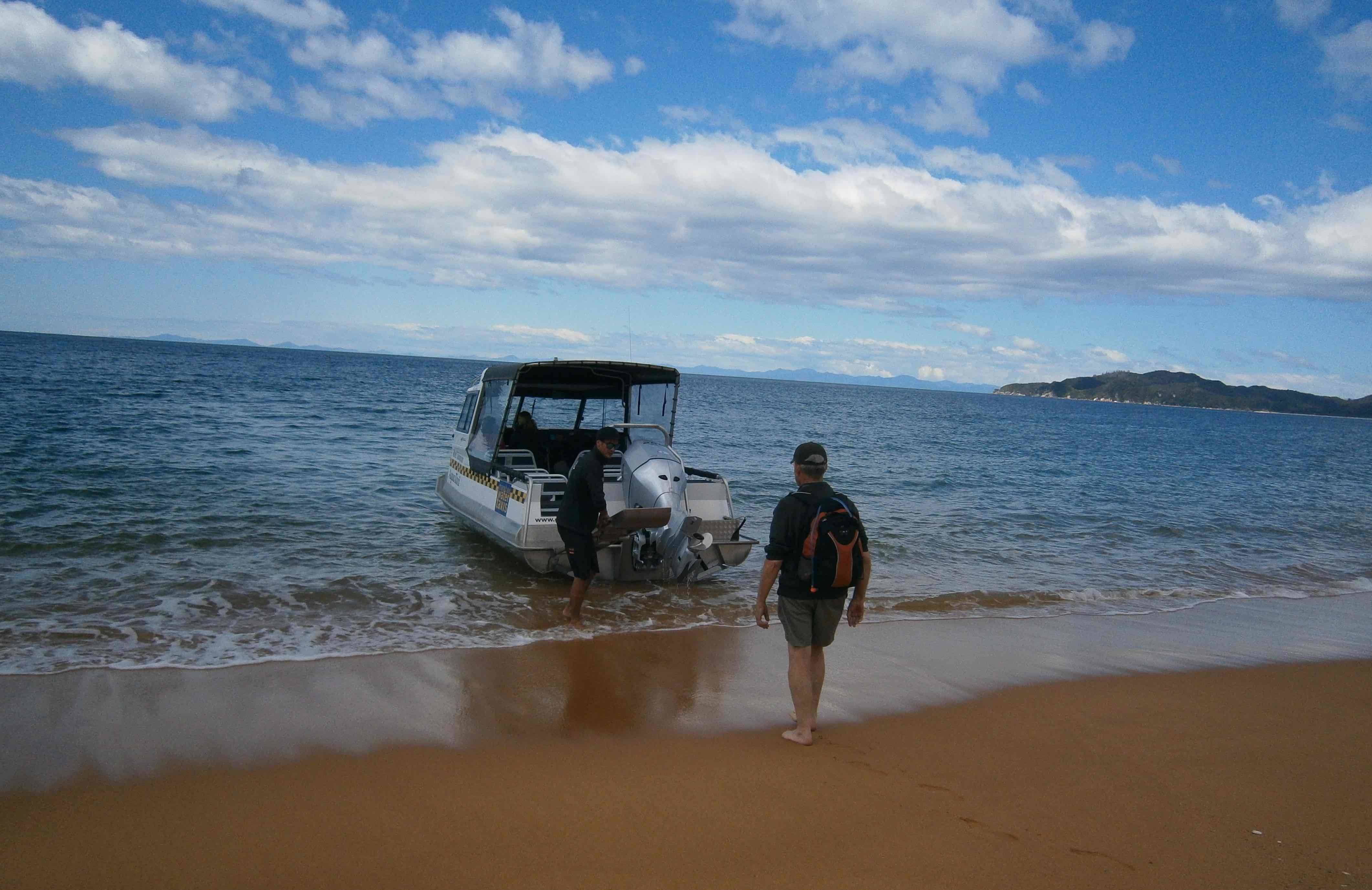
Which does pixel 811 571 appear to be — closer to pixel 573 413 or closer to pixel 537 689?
pixel 537 689

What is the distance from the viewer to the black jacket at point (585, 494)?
747cm

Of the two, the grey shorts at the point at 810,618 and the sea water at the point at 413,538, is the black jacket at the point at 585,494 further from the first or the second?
the grey shorts at the point at 810,618

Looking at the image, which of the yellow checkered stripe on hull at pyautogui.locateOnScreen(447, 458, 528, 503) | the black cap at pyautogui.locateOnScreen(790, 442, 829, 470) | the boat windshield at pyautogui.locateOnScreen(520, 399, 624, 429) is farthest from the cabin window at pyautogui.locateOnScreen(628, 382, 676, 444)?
the black cap at pyautogui.locateOnScreen(790, 442, 829, 470)

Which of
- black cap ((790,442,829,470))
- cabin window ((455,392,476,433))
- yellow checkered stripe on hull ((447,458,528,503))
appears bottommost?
yellow checkered stripe on hull ((447,458,528,503))

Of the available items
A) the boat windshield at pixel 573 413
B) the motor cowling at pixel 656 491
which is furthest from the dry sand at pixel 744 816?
the boat windshield at pixel 573 413

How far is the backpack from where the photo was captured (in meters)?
4.72

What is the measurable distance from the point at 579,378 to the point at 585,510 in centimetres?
417

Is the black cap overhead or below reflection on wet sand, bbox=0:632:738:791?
overhead

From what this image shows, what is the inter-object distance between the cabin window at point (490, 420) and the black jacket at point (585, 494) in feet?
11.0

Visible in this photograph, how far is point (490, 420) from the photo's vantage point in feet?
36.6

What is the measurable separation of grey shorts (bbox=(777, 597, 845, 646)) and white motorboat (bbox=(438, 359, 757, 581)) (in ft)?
10.1

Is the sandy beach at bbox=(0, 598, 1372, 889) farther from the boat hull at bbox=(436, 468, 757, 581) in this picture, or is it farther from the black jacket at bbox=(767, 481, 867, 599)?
the boat hull at bbox=(436, 468, 757, 581)

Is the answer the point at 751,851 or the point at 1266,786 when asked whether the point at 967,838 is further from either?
the point at 1266,786

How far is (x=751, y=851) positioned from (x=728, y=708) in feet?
6.23
